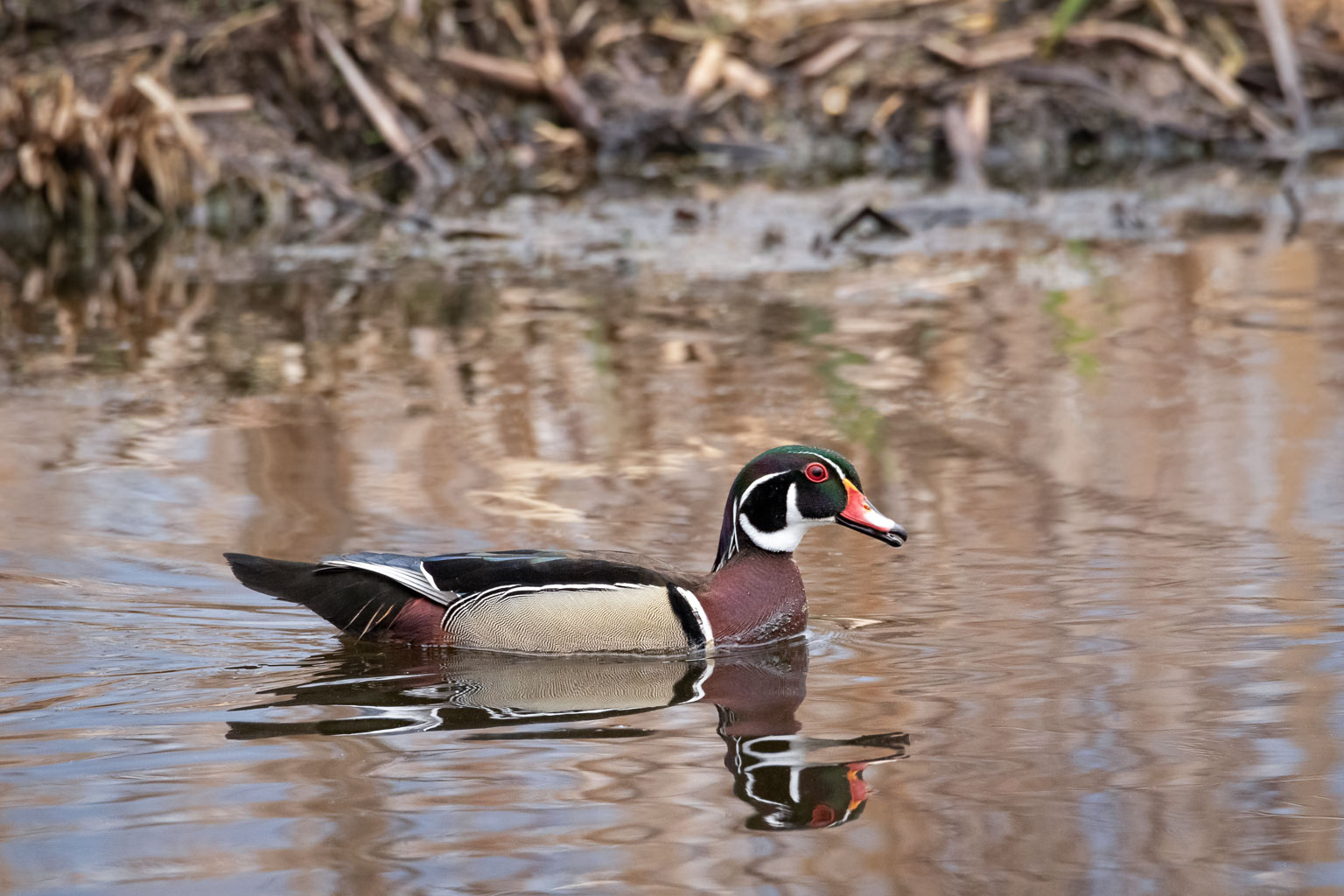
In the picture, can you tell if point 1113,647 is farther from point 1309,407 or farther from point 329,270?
point 329,270

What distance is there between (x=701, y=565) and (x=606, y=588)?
3.18 feet

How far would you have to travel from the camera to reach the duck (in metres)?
5.75

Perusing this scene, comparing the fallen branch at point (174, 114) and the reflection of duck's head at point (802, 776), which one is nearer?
the reflection of duck's head at point (802, 776)

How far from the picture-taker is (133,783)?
4.60 meters

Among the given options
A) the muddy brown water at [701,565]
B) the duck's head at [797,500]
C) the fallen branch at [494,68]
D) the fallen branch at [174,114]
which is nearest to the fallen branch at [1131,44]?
the fallen branch at [494,68]

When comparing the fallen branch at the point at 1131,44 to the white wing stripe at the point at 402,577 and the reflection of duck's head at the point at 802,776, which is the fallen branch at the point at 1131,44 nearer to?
the white wing stripe at the point at 402,577

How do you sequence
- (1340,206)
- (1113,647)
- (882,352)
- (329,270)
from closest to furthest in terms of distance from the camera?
(1113,647) < (882,352) < (329,270) < (1340,206)

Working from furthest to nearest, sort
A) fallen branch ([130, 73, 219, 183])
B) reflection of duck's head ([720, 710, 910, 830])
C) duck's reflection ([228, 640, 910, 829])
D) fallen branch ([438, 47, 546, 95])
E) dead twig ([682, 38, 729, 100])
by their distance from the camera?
dead twig ([682, 38, 729, 100])
fallen branch ([438, 47, 546, 95])
fallen branch ([130, 73, 219, 183])
duck's reflection ([228, 640, 910, 829])
reflection of duck's head ([720, 710, 910, 830])

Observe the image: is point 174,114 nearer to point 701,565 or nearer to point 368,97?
point 368,97

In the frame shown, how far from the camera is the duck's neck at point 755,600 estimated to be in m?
5.84

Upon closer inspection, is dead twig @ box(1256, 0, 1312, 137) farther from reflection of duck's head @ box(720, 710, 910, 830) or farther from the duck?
reflection of duck's head @ box(720, 710, 910, 830)

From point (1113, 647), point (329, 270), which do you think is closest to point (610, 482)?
point (1113, 647)

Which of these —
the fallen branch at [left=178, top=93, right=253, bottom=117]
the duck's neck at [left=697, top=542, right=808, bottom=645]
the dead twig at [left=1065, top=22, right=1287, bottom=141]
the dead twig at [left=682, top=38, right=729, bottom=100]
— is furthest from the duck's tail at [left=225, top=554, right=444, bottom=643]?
the dead twig at [left=1065, top=22, right=1287, bottom=141]

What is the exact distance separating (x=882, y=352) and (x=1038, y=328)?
1.13 meters
